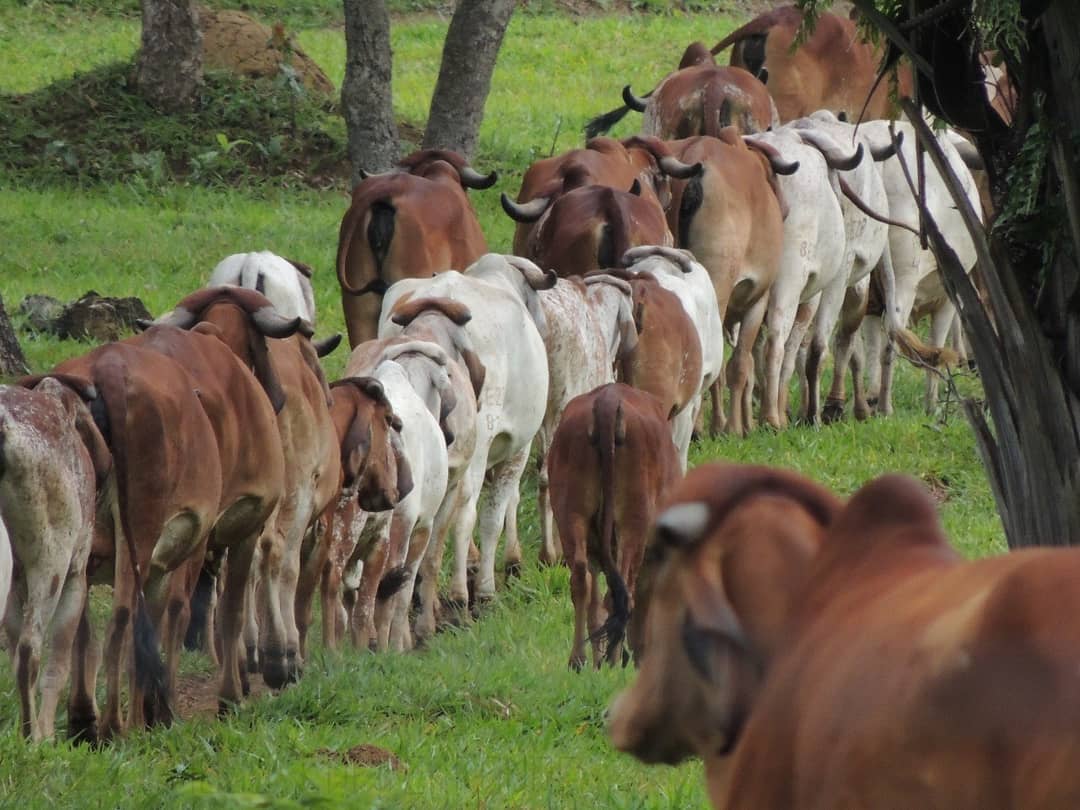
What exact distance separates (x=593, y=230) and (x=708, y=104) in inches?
155

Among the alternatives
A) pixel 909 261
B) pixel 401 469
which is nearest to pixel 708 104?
pixel 909 261

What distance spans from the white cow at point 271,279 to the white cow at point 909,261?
18.5 feet

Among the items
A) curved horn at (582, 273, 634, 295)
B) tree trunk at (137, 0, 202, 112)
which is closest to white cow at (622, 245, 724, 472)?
curved horn at (582, 273, 634, 295)

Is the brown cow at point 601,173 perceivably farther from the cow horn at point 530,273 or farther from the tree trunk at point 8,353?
the tree trunk at point 8,353

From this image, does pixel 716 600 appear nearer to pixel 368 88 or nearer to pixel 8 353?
pixel 8 353

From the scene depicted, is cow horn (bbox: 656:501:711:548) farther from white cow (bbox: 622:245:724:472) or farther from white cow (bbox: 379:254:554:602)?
white cow (bbox: 622:245:724:472)

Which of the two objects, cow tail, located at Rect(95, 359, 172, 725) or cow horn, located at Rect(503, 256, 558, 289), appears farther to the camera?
cow horn, located at Rect(503, 256, 558, 289)

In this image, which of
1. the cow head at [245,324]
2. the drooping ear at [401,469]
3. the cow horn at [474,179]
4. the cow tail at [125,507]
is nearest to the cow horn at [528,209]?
the cow horn at [474,179]

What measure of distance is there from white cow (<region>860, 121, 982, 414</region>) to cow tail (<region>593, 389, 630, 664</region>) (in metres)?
6.29

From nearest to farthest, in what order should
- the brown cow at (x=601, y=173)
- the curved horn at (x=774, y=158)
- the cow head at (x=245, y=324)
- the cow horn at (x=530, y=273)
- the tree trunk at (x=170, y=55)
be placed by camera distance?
the cow head at (x=245, y=324), the cow horn at (x=530, y=273), the brown cow at (x=601, y=173), the curved horn at (x=774, y=158), the tree trunk at (x=170, y=55)

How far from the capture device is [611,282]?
37.7 ft

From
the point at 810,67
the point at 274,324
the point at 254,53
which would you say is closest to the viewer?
the point at 274,324

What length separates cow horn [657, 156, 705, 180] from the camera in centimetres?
1350

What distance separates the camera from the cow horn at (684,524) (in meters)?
3.39
